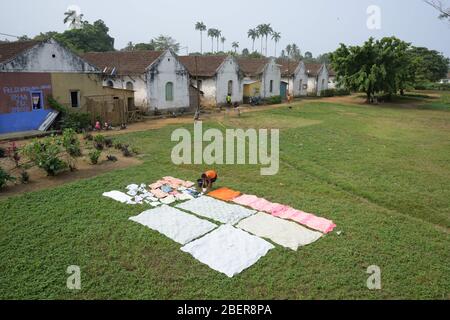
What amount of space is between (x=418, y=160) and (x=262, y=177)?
21.4ft

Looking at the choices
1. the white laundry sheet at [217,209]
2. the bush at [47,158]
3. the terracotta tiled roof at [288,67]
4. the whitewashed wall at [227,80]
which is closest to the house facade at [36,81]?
the bush at [47,158]

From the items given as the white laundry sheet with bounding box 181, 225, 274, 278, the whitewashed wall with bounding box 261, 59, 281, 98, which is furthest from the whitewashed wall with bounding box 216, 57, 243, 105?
the white laundry sheet with bounding box 181, 225, 274, 278

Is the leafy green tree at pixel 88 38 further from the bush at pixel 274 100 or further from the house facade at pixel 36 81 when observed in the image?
the house facade at pixel 36 81

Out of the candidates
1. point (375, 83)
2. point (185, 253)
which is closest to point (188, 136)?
point (185, 253)

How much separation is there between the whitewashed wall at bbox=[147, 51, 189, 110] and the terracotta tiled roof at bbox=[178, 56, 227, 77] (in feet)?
10.7

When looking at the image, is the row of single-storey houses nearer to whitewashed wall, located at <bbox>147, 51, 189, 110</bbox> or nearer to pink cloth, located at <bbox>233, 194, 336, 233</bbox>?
whitewashed wall, located at <bbox>147, 51, 189, 110</bbox>

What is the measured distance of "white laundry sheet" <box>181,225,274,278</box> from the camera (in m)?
6.05

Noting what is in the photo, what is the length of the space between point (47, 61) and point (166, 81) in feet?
27.3

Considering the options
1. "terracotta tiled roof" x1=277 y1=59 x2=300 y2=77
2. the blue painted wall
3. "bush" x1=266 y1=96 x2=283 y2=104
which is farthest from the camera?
"terracotta tiled roof" x1=277 y1=59 x2=300 y2=77

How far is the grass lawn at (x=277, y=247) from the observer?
5457 mm

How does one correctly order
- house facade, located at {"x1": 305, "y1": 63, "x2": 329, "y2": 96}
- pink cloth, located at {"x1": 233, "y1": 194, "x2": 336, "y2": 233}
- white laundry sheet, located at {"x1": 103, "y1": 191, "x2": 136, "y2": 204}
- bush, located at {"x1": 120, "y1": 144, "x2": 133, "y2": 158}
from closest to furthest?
pink cloth, located at {"x1": 233, "y1": 194, "x2": 336, "y2": 233} → white laundry sheet, located at {"x1": 103, "y1": 191, "x2": 136, "y2": 204} → bush, located at {"x1": 120, "y1": 144, "x2": 133, "y2": 158} → house facade, located at {"x1": 305, "y1": 63, "x2": 329, "y2": 96}

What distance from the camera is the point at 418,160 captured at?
1310 centimetres

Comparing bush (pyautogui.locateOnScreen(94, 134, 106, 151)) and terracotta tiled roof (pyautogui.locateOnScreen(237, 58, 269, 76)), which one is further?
terracotta tiled roof (pyautogui.locateOnScreen(237, 58, 269, 76))

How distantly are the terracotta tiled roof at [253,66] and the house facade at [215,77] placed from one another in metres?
Answer: 3.81
